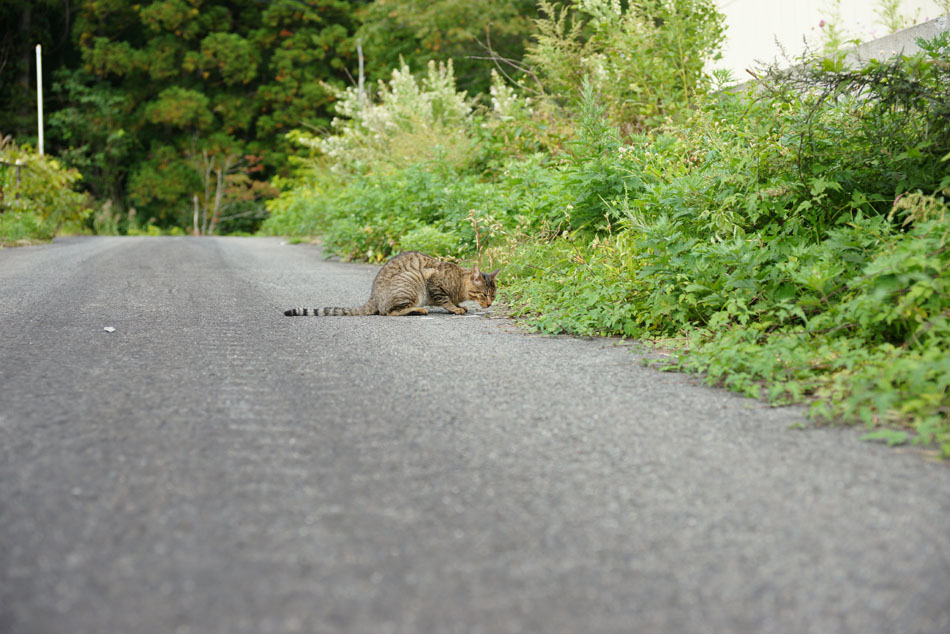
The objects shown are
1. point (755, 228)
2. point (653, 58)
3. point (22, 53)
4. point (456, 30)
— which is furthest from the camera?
point (22, 53)

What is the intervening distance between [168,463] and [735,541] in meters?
1.73

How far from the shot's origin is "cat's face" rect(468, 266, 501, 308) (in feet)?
21.2

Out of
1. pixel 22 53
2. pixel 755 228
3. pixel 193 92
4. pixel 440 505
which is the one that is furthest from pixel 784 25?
pixel 22 53

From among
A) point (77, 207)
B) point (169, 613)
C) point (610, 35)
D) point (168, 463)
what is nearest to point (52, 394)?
point (168, 463)

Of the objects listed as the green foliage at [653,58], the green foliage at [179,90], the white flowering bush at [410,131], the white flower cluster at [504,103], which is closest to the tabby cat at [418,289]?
the green foliage at [653,58]

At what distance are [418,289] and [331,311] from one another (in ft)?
2.38

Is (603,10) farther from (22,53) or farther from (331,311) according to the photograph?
(22,53)

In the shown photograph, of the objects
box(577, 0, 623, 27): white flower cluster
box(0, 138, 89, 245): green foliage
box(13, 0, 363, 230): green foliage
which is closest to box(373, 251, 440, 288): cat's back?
box(577, 0, 623, 27): white flower cluster

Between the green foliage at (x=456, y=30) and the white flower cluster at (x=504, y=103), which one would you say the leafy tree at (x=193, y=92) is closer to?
the green foliage at (x=456, y=30)

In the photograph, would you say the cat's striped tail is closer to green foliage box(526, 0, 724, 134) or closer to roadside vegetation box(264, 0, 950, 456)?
roadside vegetation box(264, 0, 950, 456)

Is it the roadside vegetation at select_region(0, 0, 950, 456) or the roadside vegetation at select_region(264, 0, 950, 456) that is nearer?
the roadside vegetation at select_region(264, 0, 950, 456)

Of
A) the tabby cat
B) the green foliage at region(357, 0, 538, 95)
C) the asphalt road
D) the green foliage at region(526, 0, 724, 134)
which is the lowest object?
the asphalt road

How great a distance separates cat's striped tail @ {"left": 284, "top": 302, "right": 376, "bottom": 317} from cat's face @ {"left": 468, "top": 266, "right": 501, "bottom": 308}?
0.86 meters

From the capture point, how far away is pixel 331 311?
6.00 m
